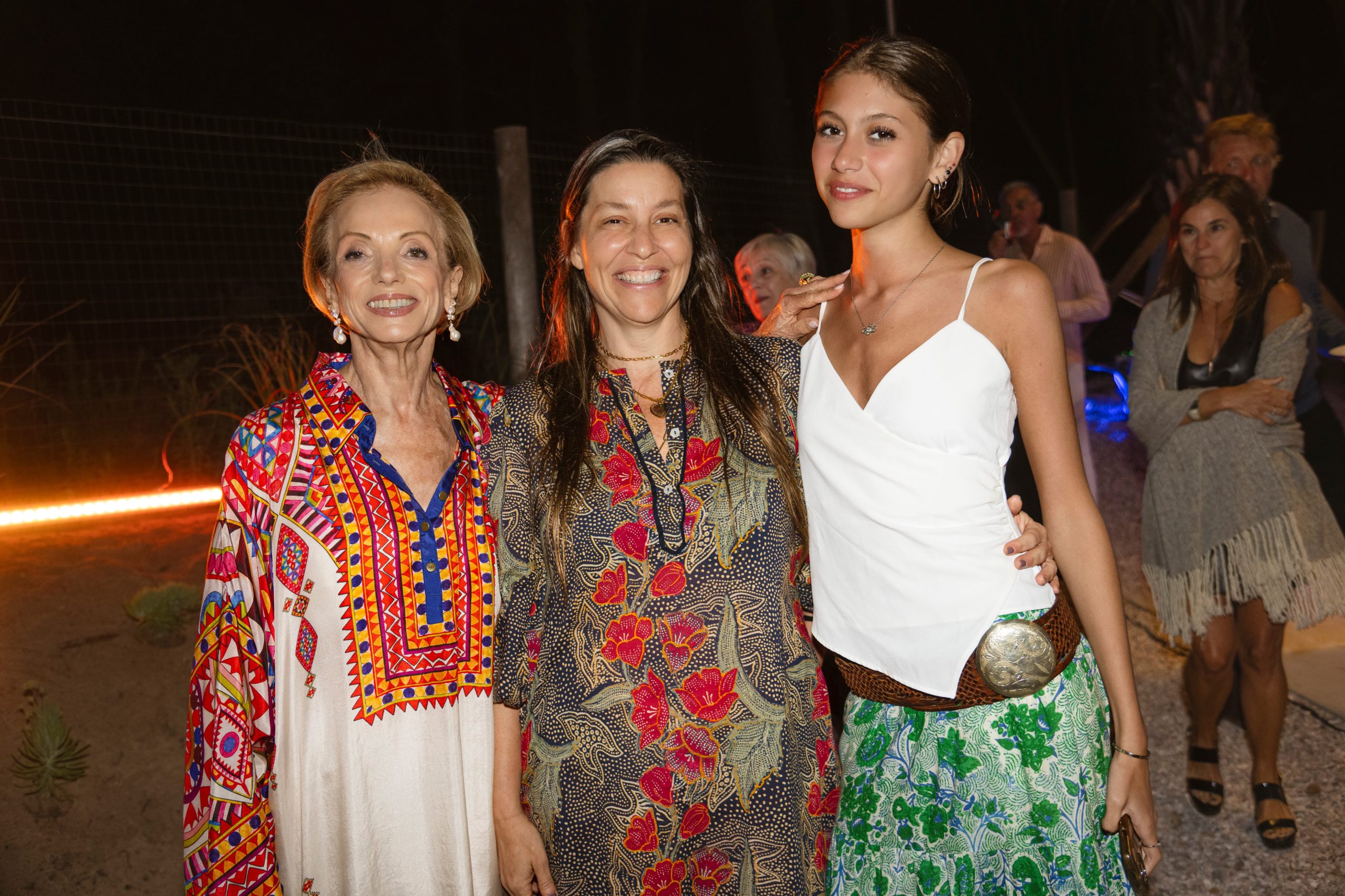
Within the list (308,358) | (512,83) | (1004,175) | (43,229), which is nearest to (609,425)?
(308,358)

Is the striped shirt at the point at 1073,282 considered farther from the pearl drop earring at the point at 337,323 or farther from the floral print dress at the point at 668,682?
the pearl drop earring at the point at 337,323

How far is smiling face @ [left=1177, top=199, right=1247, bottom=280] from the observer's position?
371 centimetres

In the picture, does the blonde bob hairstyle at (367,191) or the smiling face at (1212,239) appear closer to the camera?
the blonde bob hairstyle at (367,191)

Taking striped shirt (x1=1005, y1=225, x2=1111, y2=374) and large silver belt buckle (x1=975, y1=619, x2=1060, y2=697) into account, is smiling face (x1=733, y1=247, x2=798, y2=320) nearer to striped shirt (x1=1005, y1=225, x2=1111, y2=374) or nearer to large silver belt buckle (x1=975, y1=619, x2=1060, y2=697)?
striped shirt (x1=1005, y1=225, x2=1111, y2=374)

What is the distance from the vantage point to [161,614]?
4.43m

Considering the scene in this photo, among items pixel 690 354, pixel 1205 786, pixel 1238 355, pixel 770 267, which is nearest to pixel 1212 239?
pixel 1238 355

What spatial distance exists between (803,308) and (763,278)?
2.45m

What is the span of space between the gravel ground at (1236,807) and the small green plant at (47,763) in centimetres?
397

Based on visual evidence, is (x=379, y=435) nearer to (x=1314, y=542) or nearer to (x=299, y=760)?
(x=299, y=760)

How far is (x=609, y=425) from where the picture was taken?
2156 millimetres

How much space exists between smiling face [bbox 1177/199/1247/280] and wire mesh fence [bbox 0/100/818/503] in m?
1.81

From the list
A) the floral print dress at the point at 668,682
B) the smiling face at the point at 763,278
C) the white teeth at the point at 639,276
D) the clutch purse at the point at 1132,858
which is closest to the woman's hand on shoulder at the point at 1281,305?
the smiling face at the point at 763,278

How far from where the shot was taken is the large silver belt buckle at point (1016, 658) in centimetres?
187

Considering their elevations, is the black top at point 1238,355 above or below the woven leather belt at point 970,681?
above
